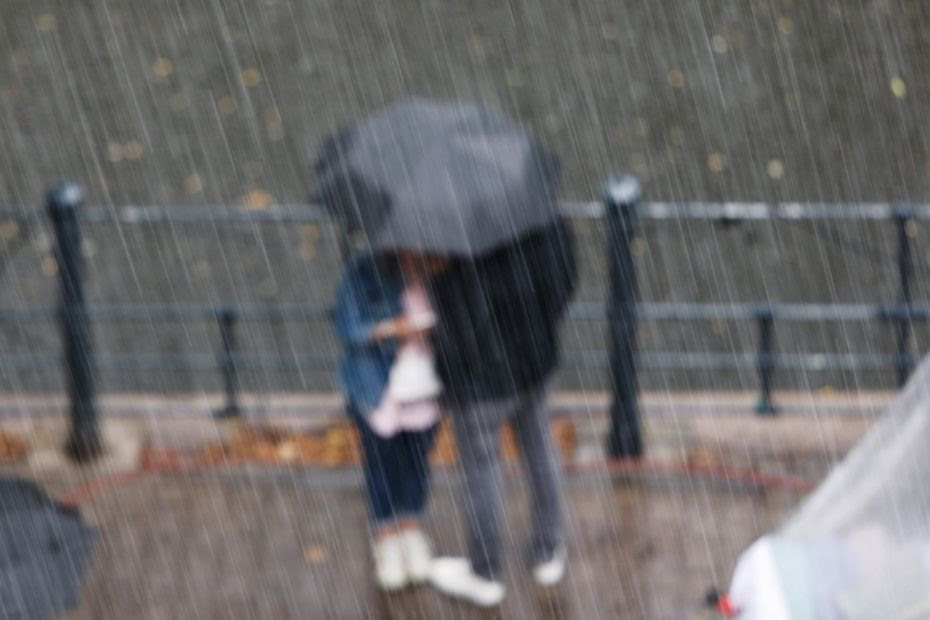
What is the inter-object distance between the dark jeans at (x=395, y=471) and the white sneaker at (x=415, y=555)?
81mm

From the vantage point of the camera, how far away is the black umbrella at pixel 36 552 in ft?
13.4

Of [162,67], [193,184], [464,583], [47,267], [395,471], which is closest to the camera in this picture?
[395,471]

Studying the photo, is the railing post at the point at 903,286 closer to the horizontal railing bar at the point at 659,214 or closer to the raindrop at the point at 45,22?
the horizontal railing bar at the point at 659,214

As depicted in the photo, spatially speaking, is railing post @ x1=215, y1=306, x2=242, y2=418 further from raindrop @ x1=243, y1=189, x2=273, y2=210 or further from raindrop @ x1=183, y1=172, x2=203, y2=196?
raindrop @ x1=183, y1=172, x2=203, y2=196

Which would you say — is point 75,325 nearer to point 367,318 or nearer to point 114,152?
point 367,318

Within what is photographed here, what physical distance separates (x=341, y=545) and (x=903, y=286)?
2569 millimetres

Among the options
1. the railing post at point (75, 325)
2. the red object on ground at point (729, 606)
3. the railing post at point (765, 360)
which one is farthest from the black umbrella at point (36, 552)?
the railing post at point (765, 360)

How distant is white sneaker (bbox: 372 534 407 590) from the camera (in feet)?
18.0

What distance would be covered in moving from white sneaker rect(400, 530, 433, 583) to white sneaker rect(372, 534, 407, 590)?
0.02m

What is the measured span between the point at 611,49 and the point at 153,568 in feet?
27.0

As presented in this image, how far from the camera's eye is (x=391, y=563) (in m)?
5.48

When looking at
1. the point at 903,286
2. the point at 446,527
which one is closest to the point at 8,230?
the point at 446,527

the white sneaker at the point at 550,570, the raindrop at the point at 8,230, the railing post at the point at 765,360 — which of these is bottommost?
the raindrop at the point at 8,230

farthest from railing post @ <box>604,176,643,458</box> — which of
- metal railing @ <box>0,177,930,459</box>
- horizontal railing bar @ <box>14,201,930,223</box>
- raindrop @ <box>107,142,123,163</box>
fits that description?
raindrop @ <box>107,142,123,163</box>
